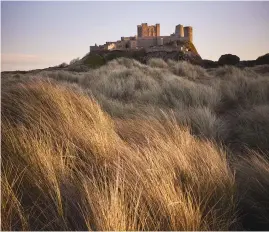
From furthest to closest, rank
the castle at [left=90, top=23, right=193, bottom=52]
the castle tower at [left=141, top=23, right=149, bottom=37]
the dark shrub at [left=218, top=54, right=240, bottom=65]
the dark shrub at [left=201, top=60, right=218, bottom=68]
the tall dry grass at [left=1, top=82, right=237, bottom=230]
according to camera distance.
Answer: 1. the castle tower at [left=141, top=23, right=149, bottom=37]
2. the castle at [left=90, top=23, right=193, bottom=52]
3. the dark shrub at [left=218, top=54, right=240, bottom=65]
4. the dark shrub at [left=201, top=60, right=218, bottom=68]
5. the tall dry grass at [left=1, top=82, right=237, bottom=230]

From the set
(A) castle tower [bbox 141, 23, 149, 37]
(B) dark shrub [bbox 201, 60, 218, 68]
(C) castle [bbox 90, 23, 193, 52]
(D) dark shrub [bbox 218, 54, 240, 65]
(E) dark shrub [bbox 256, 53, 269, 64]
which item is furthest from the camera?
(A) castle tower [bbox 141, 23, 149, 37]

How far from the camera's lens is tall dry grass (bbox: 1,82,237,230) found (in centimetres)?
151

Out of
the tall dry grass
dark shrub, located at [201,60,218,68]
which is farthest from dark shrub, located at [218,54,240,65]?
the tall dry grass

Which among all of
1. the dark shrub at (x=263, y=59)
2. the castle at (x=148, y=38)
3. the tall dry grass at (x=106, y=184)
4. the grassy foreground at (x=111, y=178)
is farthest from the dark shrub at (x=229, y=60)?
the castle at (x=148, y=38)

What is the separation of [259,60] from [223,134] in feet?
65.2

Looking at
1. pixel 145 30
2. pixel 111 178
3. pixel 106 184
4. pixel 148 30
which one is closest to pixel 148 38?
pixel 145 30

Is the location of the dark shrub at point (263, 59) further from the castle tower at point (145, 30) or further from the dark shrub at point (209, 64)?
the castle tower at point (145, 30)

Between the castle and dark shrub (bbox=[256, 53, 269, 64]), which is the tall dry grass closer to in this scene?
dark shrub (bbox=[256, 53, 269, 64])

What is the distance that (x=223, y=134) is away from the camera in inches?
149

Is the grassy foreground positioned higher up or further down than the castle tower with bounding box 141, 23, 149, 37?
further down

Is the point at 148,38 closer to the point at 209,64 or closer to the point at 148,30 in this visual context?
the point at 148,30

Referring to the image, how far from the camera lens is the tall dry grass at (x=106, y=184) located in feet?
4.96

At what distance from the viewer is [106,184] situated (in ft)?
4.89

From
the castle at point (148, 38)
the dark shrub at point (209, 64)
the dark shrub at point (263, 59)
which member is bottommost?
the dark shrub at point (209, 64)
